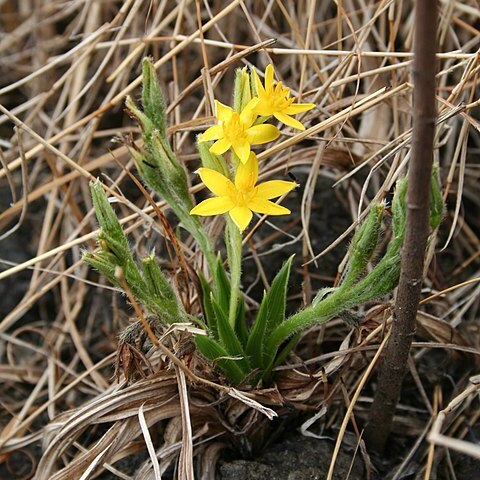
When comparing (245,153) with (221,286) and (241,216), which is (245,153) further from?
(221,286)

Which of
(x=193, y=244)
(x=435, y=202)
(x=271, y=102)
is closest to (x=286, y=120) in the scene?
(x=271, y=102)

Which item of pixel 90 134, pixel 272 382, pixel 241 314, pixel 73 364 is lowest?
pixel 73 364

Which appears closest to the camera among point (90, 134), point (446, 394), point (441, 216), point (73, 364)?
point (441, 216)

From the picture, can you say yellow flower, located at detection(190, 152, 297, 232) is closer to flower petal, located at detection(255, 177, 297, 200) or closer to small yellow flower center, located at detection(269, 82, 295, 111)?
flower petal, located at detection(255, 177, 297, 200)

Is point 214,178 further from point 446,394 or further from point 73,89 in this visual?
point 73,89

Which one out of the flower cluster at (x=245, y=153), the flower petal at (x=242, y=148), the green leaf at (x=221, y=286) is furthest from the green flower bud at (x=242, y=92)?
the green leaf at (x=221, y=286)

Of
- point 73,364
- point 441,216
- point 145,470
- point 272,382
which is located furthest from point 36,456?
point 441,216
